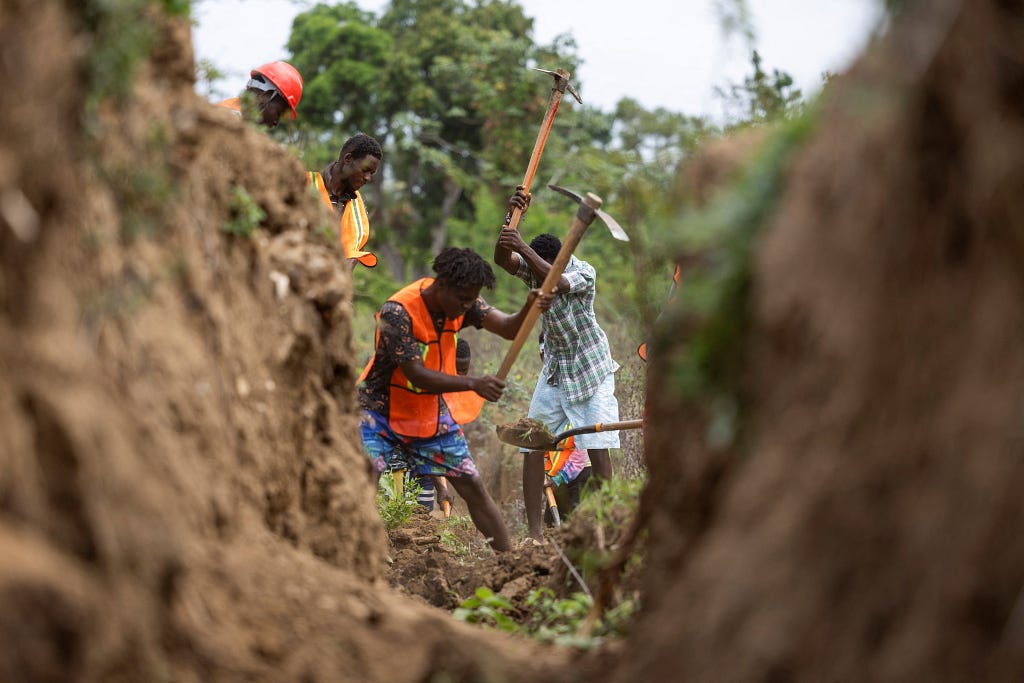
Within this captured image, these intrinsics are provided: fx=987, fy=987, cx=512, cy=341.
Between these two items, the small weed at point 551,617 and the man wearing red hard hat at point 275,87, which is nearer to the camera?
the small weed at point 551,617

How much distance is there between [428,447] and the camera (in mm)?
6066

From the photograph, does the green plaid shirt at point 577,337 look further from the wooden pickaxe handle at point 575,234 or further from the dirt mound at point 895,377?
the dirt mound at point 895,377

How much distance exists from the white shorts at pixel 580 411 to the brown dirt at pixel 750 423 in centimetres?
402

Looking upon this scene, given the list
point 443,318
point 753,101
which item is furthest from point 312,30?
point 753,101

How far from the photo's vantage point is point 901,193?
2080mm

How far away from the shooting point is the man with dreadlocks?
573 centimetres

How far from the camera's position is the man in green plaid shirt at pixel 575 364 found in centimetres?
675

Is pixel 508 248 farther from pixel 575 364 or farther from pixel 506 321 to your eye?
pixel 575 364

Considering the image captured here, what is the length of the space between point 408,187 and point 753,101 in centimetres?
1884

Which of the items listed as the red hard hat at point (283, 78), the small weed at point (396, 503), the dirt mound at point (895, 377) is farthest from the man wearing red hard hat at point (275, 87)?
the dirt mound at point (895, 377)

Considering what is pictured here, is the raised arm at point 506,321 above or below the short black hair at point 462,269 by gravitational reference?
below

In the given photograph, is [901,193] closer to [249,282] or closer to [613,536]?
[249,282]

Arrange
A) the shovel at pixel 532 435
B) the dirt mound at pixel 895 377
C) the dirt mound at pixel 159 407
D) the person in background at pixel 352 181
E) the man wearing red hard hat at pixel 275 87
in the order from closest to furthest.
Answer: the dirt mound at pixel 895 377
the dirt mound at pixel 159 407
the man wearing red hard hat at pixel 275 87
the person in background at pixel 352 181
the shovel at pixel 532 435

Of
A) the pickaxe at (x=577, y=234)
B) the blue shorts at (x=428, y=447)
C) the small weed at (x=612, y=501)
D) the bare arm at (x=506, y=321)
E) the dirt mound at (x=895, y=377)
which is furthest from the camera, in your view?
the blue shorts at (x=428, y=447)
